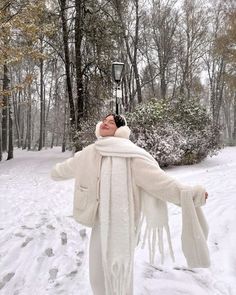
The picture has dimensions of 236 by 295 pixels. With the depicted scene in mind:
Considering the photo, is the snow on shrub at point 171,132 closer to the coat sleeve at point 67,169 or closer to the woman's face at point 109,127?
the coat sleeve at point 67,169

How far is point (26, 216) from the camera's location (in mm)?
7531

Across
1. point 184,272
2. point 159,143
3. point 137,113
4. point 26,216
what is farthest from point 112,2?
point 184,272

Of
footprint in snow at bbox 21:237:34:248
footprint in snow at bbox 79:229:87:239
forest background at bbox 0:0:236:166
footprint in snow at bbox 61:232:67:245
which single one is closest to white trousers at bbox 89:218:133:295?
footprint in snow at bbox 61:232:67:245

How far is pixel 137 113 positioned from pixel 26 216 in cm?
796

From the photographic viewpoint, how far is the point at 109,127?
3.26m

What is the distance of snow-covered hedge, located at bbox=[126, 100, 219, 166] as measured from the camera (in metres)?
13.8

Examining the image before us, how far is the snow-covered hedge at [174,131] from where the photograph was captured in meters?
13.8

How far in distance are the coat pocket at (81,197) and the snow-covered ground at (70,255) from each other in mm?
1241

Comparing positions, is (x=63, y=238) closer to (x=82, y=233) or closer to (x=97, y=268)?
(x=82, y=233)

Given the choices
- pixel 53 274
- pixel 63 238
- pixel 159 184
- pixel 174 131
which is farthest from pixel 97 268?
pixel 174 131

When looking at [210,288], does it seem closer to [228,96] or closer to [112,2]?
[112,2]

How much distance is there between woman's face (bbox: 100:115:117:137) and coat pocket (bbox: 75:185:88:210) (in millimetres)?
493

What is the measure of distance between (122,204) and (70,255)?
2.46 m

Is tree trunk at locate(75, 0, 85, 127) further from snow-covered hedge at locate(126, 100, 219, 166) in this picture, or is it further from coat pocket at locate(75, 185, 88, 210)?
coat pocket at locate(75, 185, 88, 210)
